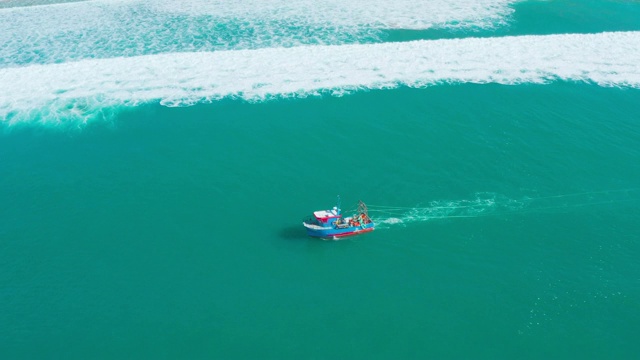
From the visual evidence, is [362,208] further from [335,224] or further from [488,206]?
[488,206]

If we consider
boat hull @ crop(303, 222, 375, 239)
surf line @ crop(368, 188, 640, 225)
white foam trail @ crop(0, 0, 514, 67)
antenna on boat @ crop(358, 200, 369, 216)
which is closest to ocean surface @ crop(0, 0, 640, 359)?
surf line @ crop(368, 188, 640, 225)

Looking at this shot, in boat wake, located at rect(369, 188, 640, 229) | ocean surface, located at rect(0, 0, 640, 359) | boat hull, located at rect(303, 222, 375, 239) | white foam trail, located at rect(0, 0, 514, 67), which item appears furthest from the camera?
white foam trail, located at rect(0, 0, 514, 67)

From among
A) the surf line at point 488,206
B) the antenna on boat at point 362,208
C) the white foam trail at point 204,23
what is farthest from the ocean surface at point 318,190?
the antenna on boat at point 362,208

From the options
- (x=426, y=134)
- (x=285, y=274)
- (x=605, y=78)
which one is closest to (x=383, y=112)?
(x=426, y=134)

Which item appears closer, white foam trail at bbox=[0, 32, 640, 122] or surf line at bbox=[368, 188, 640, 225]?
surf line at bbox=[368, 188, 640, 225]

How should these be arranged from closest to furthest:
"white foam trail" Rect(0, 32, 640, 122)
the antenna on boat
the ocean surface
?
the ocean surface, the antenna on boat, "white foam trail" Rect(0, 32, 640, 122)

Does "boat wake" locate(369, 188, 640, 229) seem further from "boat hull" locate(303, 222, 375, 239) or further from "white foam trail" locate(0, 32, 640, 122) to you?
"white foam trail" locate(0, 32, 640, 122)

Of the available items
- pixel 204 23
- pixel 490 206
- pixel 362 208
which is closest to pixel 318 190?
pixel 362 208
